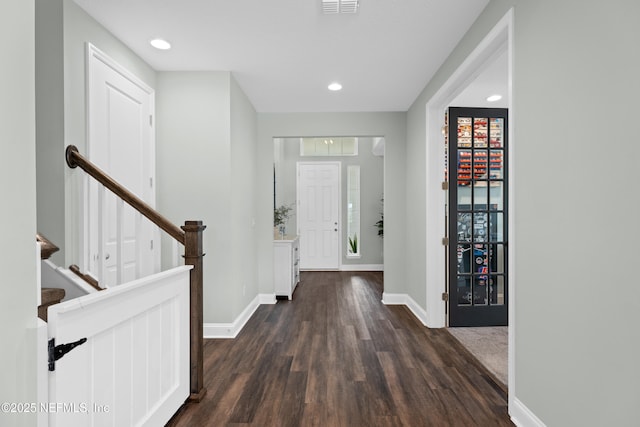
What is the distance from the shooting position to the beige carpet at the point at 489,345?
2.65 meters

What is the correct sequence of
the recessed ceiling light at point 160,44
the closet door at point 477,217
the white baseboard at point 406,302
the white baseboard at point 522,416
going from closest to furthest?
the white baseboard at point 522,416, the recessed ceiling light at point 160,44, the closet door at point 477,217, the white baseboard at point 406,302

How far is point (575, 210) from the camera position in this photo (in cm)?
150

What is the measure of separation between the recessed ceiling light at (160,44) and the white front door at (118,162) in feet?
1.06

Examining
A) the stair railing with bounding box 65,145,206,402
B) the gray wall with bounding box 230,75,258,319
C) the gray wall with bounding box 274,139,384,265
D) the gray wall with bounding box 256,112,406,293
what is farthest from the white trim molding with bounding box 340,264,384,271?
the stair railing with bounding box 65,145,206,402

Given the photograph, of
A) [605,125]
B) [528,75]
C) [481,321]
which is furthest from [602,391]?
[481,321]

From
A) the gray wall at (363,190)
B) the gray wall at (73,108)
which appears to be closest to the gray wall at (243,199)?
the gray wall at (73,108)

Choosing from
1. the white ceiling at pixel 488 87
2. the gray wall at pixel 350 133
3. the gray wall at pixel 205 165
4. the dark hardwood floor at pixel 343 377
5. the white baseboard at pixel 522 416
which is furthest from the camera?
the gray wall at pixel 350 133

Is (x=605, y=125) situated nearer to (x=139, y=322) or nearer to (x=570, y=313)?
(x=570, y=313)

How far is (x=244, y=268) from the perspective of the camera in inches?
152

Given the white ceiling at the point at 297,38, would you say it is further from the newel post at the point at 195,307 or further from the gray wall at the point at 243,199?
the newel post at the point at 195,307

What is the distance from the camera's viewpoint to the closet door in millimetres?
3619

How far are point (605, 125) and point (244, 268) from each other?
3.33 m

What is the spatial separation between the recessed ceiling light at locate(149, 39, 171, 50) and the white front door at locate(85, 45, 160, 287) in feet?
1.06

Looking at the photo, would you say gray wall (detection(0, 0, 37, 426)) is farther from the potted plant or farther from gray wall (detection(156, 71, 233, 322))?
the potted plant
